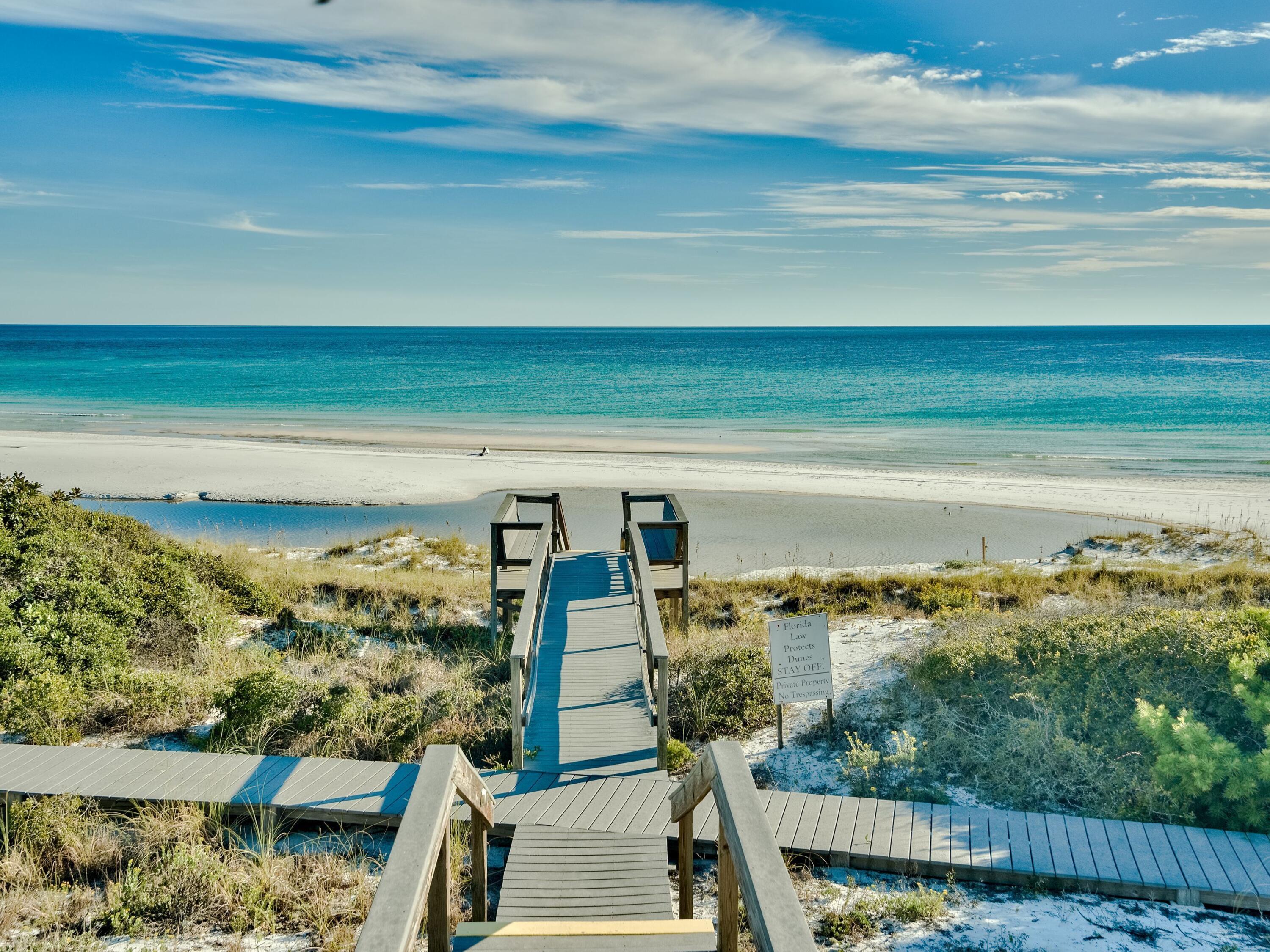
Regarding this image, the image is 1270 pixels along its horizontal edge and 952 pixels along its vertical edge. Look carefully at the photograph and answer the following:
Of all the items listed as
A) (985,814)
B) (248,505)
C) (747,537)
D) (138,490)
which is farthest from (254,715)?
(138,490)

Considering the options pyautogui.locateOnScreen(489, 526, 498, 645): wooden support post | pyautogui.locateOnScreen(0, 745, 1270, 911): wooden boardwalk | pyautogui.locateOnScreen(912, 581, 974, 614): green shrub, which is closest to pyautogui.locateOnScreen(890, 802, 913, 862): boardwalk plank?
pyautogui.locateOnScreen(0, 745, 1270, 911): wooden boardwalk

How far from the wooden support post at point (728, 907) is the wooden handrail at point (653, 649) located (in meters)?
3.60

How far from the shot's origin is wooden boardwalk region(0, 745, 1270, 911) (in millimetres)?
5434

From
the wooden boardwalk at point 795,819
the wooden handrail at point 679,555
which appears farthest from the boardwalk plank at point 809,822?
the wooden handrail at point 679,555

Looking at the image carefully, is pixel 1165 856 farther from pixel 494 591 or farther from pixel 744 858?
pixel 494 591

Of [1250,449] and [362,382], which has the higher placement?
[362,382]

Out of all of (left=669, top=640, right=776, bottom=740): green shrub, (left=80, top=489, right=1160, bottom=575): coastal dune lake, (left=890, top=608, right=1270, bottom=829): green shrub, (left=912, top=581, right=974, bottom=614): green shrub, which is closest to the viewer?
(left=890, top=608, right=1270, bottom=829): green shrub

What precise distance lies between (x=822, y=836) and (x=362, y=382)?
68320 millimetres

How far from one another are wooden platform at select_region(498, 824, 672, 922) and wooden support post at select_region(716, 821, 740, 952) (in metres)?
1.50

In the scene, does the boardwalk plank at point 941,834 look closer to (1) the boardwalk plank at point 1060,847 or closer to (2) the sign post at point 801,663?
(1) the boardwalk plank at point 1060,847

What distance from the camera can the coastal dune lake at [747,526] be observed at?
1870cm

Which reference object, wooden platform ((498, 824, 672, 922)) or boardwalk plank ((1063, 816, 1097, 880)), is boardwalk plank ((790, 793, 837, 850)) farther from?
boardwalk plank ((1063, 816, 1097, 880))

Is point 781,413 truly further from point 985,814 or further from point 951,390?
point 985,814

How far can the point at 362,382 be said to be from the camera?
69625mm
